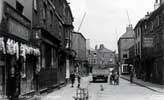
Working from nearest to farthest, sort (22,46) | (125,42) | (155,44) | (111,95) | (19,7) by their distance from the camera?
(22,46)
(19,7)
(111,95)
(155,44)
(125,42)

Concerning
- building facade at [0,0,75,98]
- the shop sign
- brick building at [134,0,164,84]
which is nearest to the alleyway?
building facade at [0,0,75,98]

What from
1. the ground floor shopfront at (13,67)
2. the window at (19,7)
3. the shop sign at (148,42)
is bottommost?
the ground floor shopfront at (13,67)

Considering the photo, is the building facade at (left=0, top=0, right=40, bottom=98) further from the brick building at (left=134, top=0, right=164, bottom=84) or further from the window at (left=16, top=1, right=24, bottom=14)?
the brick building at (left=134, top=0, right=164, bottom=84)

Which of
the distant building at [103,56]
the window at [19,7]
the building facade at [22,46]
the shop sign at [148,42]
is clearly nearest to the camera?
the building facade at [22,46]

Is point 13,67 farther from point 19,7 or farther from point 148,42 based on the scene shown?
point 148,42

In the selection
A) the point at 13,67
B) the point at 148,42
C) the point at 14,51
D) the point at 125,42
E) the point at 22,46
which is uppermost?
the point at 125,42

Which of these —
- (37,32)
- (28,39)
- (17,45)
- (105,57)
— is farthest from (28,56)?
(105,57)

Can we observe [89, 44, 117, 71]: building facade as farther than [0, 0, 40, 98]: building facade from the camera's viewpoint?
Yes

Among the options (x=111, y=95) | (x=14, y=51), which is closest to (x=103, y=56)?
(x=111, y=95)

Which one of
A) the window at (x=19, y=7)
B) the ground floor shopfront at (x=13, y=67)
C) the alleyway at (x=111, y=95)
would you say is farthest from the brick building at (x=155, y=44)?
the ground floor shopfront at (x=13, y=67)

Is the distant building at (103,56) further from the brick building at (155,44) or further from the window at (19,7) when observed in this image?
the window at (19,7)

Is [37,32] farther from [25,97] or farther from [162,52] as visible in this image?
[162,52]

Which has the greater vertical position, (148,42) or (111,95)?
(148,42)

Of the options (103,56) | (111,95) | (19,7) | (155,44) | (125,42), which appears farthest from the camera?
(103,56)
